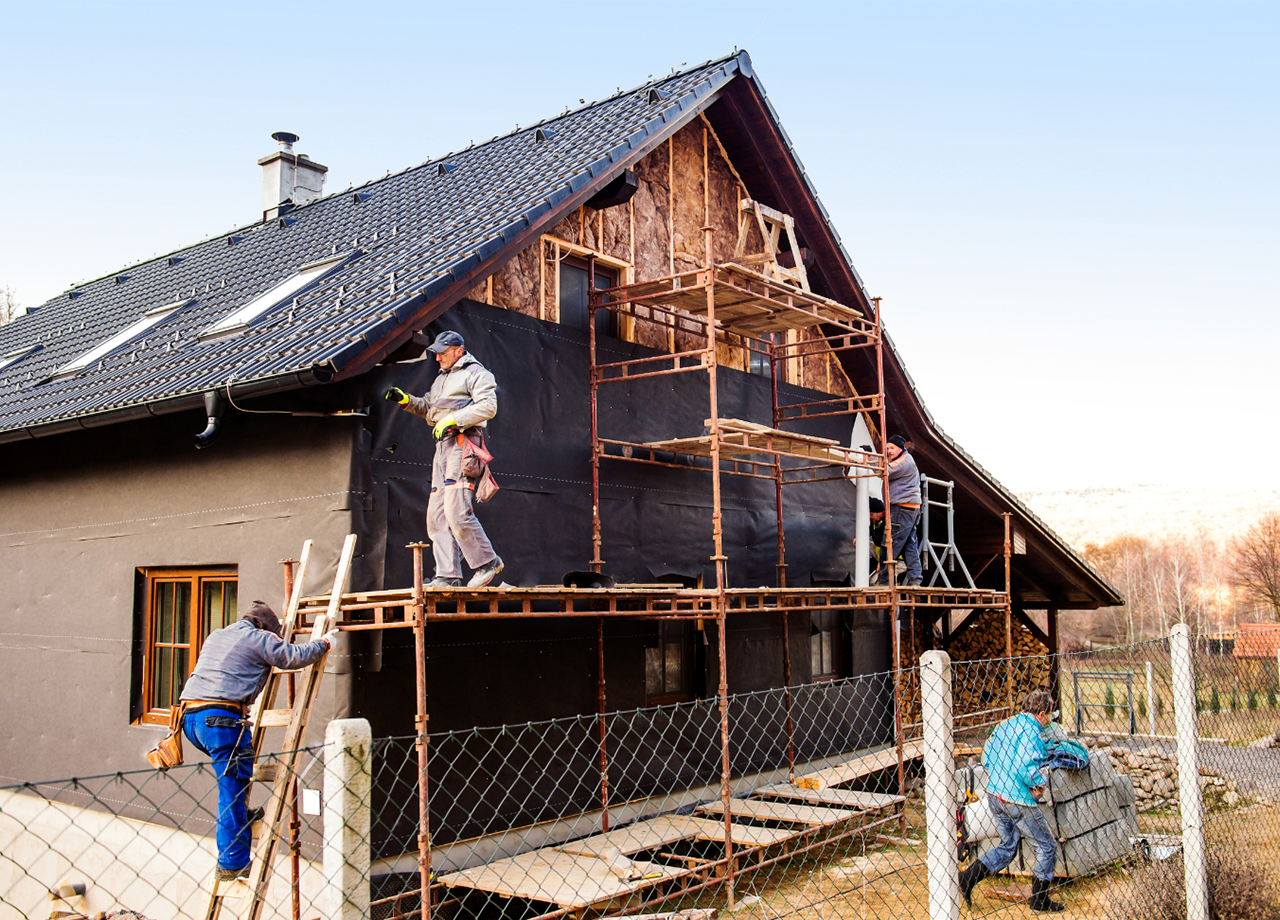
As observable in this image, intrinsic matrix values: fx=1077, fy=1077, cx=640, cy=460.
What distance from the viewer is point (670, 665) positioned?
36.5 feet

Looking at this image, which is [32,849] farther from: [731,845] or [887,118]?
[887,118]

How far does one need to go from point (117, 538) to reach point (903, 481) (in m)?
8.51

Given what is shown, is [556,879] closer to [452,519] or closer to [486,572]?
[486,572]

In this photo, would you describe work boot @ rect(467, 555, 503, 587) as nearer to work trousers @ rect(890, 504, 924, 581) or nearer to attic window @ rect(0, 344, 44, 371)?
work trousers @ rect(890, 504, 924, 581)

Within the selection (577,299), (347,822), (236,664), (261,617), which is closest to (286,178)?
(577,299)

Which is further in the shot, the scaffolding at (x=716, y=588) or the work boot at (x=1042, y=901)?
the work boot at (x=1042, y=901)

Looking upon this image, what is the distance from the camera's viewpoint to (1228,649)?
117 ft

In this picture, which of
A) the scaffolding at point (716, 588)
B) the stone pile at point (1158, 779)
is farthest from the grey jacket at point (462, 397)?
the stone pile at point (1158, 779)

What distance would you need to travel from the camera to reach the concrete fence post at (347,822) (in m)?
2.77

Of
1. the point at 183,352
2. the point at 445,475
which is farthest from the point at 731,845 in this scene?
the point at 183,352

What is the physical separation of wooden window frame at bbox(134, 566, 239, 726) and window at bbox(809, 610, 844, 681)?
7.11 meters

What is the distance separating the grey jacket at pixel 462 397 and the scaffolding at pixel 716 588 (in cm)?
120

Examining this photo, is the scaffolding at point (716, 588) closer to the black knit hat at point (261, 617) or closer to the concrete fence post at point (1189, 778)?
the black knit hat at point (261, 617)

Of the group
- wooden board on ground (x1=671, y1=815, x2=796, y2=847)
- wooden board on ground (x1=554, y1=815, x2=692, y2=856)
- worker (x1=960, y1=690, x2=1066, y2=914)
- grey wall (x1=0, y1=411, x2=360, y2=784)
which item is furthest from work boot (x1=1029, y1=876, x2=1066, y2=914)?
grey wall (x1=0, y1=411, x2=360, y2=784)
